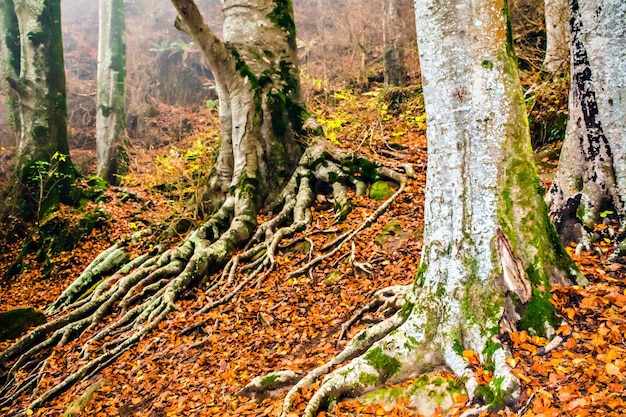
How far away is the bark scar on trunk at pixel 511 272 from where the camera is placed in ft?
8.99

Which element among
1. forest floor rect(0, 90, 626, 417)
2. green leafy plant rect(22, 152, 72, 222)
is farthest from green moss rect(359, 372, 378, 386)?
green leafy plant rect(22, 152, 72, 222)

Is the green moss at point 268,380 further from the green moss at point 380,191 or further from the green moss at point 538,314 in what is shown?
the green moss at point 380,191

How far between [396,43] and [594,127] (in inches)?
315

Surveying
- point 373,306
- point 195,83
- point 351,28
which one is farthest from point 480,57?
point 195,83

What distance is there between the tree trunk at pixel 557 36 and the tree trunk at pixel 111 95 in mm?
10364

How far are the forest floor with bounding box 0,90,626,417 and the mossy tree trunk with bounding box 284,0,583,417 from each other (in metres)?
0.19

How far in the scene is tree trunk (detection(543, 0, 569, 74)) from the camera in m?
6.32

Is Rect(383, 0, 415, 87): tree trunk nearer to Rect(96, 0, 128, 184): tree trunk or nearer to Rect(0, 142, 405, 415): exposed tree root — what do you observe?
Rect(0, 142, 405, 415): exposed tree root

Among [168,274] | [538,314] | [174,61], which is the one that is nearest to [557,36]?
[538,314]

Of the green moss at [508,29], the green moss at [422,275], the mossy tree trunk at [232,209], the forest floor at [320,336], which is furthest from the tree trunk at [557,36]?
the green moss at [422,275]

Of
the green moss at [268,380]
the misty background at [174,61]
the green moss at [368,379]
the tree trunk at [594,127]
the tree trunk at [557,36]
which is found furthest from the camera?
the misty background at [174,61]

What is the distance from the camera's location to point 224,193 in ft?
23.4

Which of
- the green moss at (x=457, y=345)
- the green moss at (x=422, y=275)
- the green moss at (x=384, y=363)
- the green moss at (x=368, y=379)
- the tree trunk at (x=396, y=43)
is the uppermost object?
the tree trunk at (x=396, y=43)

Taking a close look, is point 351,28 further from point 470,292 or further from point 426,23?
point 470,292
